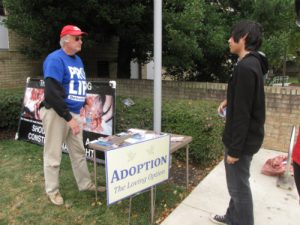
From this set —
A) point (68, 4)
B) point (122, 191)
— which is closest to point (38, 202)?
point (122, 191)

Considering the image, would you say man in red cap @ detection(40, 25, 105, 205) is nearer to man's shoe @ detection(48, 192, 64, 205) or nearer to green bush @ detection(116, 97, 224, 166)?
man's shoe @ detection(48, 192, 64, 205)

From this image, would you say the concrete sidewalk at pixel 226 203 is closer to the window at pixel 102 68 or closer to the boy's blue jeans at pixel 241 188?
the boy's blue jeans at pixel 241 188

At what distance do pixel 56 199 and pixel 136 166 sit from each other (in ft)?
4.06

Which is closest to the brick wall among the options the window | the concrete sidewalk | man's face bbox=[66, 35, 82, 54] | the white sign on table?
the concrete sidewalk

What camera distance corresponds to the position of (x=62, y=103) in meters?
3.06

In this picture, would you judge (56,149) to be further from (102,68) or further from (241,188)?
(102,68)

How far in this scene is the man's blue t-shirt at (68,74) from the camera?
310cm

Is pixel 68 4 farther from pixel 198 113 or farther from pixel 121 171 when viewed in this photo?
pixel 121 171

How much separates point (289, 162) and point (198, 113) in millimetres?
1424

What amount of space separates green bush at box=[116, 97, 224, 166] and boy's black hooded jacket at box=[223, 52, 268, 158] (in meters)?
2.03

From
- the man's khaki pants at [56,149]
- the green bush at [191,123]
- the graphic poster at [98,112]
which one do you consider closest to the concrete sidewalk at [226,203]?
the green bush at [191,123]

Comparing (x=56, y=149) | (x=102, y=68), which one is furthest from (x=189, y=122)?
(x=102, y=68)

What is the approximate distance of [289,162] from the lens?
12.5ft

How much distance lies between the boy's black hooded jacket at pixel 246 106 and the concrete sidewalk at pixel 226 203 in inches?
47.2
